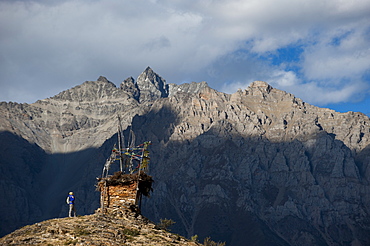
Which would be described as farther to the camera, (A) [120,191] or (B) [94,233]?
(A) [120,191]

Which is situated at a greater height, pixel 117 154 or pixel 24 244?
pixel 117 154

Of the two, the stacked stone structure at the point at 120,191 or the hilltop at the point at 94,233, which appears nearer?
the hilltop at the point at 94,233

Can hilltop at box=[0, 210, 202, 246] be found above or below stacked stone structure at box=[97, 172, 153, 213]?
below

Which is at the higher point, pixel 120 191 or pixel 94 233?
pixel 120 191

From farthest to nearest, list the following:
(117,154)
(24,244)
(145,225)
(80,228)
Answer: (117,154) < (145,225) < (80,228) < (24,244)

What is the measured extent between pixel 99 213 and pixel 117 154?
6510 mm

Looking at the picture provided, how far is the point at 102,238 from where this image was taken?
105 ft

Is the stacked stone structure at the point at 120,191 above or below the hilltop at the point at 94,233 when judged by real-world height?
above

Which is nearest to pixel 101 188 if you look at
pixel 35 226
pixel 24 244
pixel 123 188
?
pixel 123 188

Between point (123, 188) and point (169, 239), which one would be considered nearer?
point (169, 239)

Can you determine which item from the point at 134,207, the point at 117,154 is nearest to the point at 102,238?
the point at 134,207

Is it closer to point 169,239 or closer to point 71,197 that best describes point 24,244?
point 169,239

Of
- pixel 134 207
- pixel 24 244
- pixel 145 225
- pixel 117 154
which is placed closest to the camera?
pixel 24 244

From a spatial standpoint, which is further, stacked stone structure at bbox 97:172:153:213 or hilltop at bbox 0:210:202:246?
stacked stone structure at bbox 97:172:153:213
